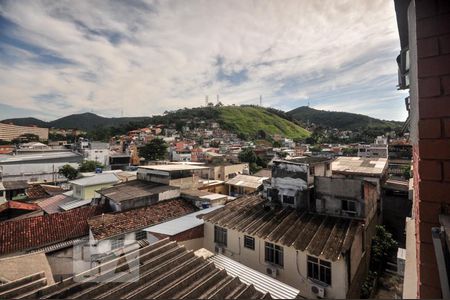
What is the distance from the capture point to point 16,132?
105 meters

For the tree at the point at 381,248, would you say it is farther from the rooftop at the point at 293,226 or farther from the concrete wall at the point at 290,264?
the concrete wall at the point at 290,264

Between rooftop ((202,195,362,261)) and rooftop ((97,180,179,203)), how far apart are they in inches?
256

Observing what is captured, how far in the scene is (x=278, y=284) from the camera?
6.86 metres

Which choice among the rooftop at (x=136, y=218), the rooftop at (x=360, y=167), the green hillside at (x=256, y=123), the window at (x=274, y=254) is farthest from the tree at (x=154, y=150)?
the green hillside at (x=256, y=123)

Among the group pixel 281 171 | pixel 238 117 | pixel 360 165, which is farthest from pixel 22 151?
pixel 238 117

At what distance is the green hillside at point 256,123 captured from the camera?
386 ft

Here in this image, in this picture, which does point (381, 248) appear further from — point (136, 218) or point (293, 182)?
point (136, 218)

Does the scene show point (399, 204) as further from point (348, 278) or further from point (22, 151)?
point (22, 151)

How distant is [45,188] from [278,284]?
33203 mm

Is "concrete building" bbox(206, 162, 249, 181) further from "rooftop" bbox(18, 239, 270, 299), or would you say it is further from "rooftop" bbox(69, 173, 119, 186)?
"rooftop" bbox(18, 239, 270, 299)

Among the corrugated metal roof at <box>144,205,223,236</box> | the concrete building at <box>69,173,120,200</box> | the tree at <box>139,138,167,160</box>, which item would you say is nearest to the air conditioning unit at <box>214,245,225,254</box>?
the corrugated metal roof at <box>144,205,223,236</box>

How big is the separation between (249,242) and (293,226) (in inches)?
81.4

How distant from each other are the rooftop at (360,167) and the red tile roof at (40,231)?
19.7m

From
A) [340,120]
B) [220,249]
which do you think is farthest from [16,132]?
[340,120]
